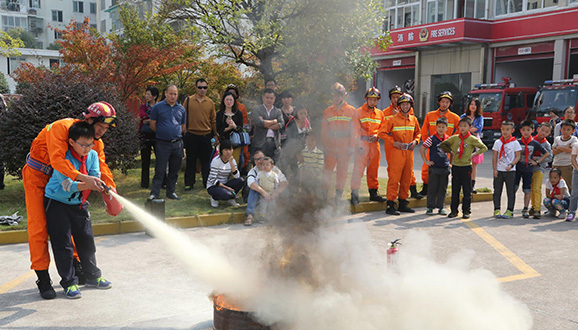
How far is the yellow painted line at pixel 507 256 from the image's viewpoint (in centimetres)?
539

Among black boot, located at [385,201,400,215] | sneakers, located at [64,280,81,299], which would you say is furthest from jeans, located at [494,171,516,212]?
sneakers, located at [64,280,81,299]

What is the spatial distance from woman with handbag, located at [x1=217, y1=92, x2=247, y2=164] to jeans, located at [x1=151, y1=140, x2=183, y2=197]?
80 cm

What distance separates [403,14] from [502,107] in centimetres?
1439

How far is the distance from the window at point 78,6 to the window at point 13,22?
6705 mm

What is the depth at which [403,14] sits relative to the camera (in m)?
32.9

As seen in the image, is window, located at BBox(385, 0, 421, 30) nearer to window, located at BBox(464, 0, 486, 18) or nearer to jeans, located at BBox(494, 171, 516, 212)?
window, located at BBox(464, 0, 486, 18)

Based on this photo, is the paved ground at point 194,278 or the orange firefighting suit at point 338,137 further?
the orange firefighting suit at point 338,137

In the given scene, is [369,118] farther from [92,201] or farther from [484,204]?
[92,201]

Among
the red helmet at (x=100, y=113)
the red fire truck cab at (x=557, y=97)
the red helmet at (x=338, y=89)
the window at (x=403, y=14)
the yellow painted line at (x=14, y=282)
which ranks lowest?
the yellow painted line at (x=14, y=282)

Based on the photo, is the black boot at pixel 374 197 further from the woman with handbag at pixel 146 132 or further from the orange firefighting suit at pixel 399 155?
the woman with handbag at pixel 146 132

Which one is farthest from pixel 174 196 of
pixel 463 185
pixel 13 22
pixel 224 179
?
pixel 13 22

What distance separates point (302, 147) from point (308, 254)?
4531 millimetres

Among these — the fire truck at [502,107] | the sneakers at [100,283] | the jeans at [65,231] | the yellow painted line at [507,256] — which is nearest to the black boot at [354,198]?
the yellow painted line at [507,256]

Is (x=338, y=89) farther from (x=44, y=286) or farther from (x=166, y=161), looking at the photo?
(x=44, y=286)
